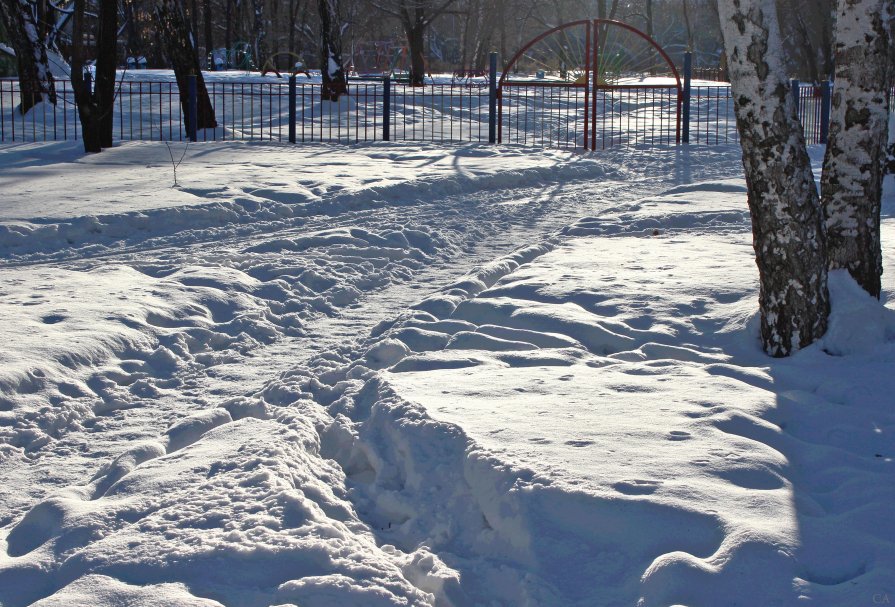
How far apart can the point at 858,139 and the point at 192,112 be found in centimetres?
1411

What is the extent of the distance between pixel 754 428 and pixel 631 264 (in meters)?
3.84

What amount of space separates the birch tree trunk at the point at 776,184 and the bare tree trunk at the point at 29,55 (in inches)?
651

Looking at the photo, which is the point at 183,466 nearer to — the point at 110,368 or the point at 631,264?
the point at 110,368

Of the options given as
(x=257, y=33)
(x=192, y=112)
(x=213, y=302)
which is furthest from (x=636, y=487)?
(x=257, y=33)

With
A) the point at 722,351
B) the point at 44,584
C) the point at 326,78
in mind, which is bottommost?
the point at 44,584

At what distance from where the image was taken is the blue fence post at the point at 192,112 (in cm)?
1725

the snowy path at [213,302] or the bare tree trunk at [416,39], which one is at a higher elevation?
the bare tree trunk at [416,39]

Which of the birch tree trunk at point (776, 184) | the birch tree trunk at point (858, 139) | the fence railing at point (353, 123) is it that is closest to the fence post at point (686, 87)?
the fence railing at point (353, 123)

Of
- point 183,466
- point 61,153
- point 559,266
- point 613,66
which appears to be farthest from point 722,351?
point 613,66

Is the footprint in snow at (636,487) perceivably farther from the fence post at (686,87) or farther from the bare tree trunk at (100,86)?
the fence post at (686,87)

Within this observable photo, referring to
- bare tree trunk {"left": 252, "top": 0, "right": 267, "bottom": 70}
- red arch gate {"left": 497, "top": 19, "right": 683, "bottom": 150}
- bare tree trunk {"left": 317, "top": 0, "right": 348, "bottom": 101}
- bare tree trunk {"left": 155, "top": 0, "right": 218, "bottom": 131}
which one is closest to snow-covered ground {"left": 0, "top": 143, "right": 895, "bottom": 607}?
red arch gate {"left": 497, "top": 19, "right": 683, "bottom": 150}

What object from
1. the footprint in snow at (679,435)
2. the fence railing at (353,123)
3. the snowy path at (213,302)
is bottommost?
the footprint in snow at (679,435)

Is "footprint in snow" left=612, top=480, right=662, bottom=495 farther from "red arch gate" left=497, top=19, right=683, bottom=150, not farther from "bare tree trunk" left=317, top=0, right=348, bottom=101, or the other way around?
"bare tree trunk" left=317, top=0, right=348, bottom=101

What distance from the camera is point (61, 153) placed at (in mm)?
14969
